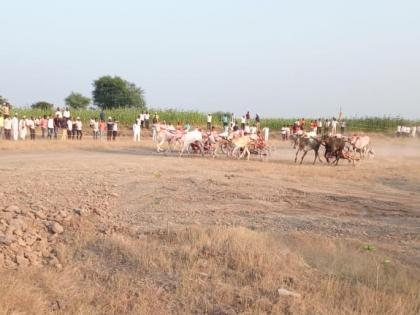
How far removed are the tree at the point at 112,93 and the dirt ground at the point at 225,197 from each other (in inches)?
1888

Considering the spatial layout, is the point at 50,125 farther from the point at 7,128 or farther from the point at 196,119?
the point at 196,119

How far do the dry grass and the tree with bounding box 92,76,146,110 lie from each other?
5940cm

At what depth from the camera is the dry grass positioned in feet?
23.3

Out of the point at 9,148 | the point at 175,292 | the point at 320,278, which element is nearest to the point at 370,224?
the point at 320,278

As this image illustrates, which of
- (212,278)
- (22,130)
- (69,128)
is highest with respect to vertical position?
(69,128)

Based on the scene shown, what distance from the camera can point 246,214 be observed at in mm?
11617

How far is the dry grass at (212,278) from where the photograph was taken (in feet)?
23.3

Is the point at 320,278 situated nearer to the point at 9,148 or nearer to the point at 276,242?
the point at 276,242

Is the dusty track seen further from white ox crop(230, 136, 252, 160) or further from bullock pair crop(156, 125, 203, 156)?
bullock pair crop(156, 125, 203, 156)

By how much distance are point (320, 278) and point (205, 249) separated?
1.96 meters

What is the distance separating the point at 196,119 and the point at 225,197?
36094 millimetres

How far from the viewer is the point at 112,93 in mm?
68188

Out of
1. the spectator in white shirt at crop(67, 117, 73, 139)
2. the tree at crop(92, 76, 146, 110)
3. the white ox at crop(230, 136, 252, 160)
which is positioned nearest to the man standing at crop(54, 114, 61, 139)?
the spectator in white shirt at crop(67, 117, 73, 139)

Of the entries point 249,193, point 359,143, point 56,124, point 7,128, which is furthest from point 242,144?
point 56,124
